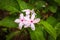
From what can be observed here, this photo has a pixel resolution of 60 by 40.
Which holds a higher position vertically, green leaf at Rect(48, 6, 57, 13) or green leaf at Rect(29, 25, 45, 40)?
green leaf at Rect(48, 6, 57, 13)

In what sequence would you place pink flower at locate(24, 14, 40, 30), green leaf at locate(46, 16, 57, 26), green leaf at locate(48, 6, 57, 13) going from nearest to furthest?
1. pink flower at locate(24, 14, 40, 30)
2. green leaf at locate(46, 16, 57, 26)
3. green leaf at locate(48, 6, 57, 13)

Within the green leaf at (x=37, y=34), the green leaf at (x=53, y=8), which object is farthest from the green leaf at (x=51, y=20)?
the green leaf at (x=37, y=34)

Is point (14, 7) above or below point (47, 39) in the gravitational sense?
above

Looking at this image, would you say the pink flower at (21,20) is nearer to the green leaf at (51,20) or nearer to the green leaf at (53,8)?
the green leaf at (51,20)

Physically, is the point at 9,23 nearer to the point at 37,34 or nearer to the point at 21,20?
the point at 21,20

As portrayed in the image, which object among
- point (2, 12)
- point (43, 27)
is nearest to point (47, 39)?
point (43, 27)

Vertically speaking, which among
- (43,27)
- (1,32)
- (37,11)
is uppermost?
(37,11)

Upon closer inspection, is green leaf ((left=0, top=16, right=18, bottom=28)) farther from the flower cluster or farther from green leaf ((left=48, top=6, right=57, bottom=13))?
green leaf ((left=48, top=6, right=57, bottom=13))

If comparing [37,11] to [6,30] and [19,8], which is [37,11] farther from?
[6,30]

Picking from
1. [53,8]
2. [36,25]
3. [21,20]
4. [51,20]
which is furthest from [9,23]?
[53,8]

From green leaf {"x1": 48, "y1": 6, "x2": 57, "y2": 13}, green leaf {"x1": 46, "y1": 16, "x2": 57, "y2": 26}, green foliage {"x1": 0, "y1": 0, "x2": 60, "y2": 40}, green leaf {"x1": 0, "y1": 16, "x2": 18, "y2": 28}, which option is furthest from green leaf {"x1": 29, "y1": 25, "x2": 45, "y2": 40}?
green leaf {"x1": 48, "y1": 6, "x2": 57, "y2": 13}

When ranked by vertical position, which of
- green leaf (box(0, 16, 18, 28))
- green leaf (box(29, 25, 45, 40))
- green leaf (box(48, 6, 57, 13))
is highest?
green leaf (box(48, 6, 57, 13))
